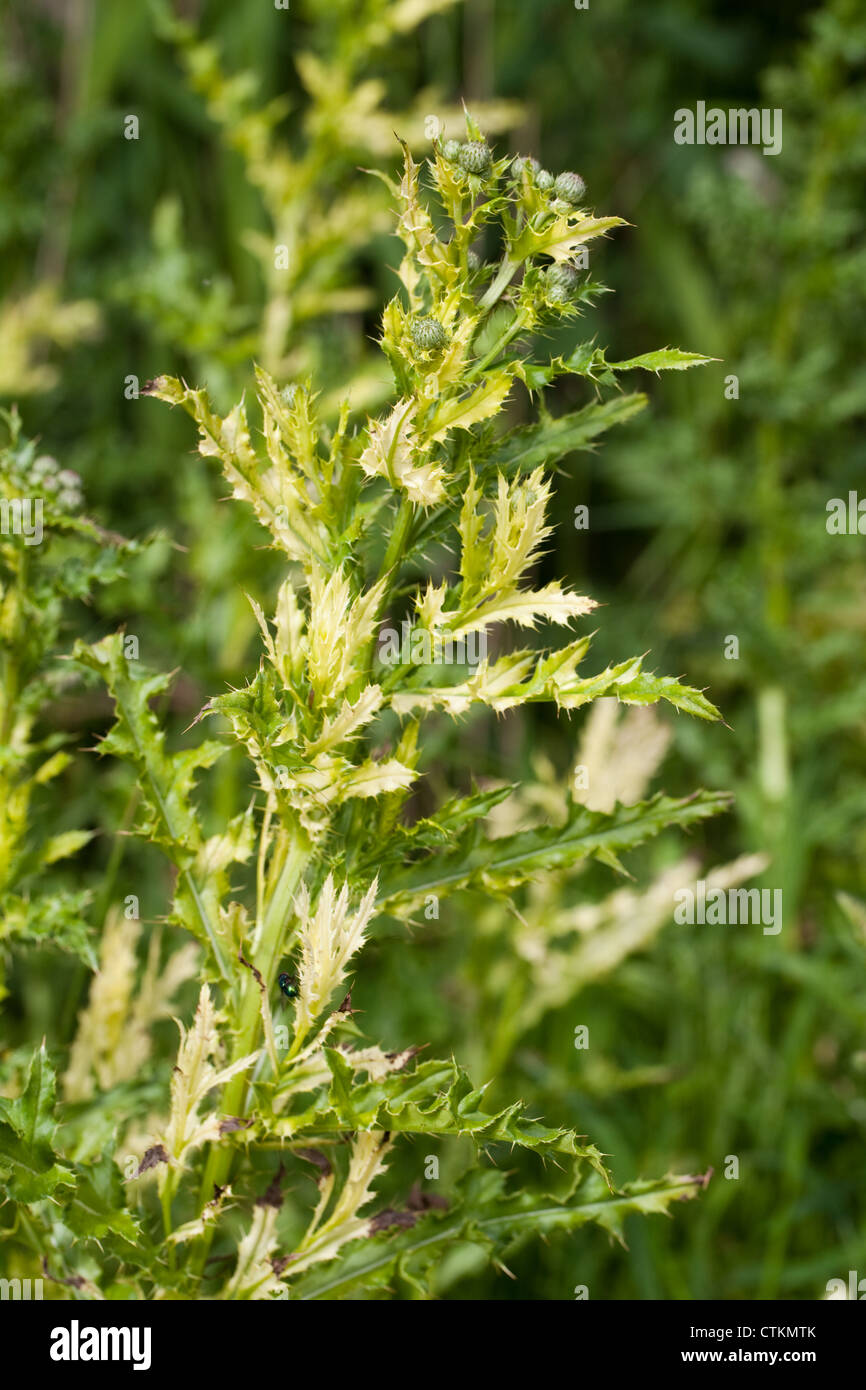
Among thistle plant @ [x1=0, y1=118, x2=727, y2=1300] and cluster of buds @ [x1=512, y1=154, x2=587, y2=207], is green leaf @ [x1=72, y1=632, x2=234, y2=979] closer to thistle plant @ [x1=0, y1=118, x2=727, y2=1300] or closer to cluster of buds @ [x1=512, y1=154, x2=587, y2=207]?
thistle plant @ [x1=0, y1=118, x2=727, y2=1300]

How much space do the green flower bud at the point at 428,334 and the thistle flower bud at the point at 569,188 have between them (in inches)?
4.7

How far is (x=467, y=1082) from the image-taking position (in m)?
0.79

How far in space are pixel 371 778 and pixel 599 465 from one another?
7.52 ft

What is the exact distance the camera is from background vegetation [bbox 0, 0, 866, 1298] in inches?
67.4

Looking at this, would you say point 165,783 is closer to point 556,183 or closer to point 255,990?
point 255,990

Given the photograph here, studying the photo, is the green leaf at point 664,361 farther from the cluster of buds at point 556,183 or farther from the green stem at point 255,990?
the green stem at point 255,990

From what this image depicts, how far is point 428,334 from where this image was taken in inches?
30.3

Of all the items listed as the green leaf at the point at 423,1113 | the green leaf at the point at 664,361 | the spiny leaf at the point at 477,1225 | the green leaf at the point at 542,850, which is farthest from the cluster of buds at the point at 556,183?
the spiny leaf at the point at 477,1225

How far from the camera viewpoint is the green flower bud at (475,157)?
791 mm

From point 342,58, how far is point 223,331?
1.43ft

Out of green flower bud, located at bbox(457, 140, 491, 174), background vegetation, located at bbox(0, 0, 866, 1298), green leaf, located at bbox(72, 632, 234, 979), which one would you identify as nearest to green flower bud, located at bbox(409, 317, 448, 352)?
green flower bud, located at bbox(457, 140, 491, 174)

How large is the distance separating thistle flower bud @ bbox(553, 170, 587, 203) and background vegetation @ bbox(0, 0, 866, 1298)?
27.2 inches
